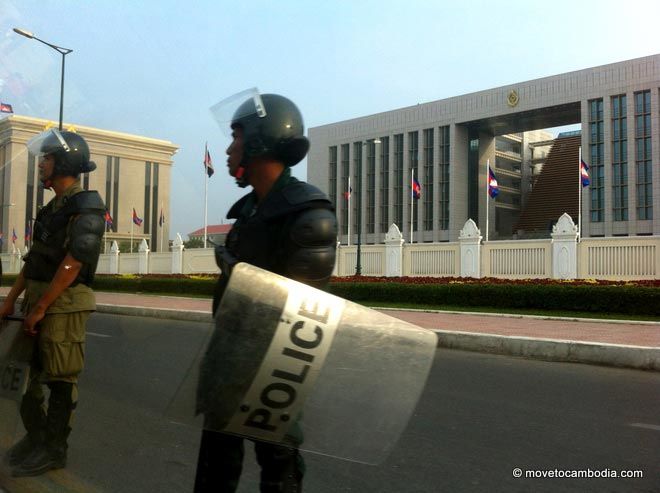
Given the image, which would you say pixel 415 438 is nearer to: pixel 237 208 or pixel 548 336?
pixel 237 208

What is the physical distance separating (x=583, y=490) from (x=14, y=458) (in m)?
2.78

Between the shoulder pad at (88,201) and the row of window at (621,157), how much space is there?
49.5 m

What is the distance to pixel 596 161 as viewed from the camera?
48.5 m

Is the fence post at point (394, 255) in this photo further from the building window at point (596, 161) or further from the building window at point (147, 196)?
the building window at point (596, 161)

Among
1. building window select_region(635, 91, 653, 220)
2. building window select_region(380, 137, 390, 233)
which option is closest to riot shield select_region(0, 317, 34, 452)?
building window select_region(635, 91, 653, 220)

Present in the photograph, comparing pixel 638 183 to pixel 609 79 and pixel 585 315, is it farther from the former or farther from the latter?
pixel 585 315

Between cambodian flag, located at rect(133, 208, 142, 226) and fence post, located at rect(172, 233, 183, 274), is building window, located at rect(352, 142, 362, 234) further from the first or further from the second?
cambodian flag, located at rect(133, 208, 142, 226)

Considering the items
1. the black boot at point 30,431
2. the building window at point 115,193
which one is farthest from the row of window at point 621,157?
the black boot at point 30,431

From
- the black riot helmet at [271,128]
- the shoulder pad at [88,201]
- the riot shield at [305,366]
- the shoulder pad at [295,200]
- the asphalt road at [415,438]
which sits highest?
the black riot helmet at [271,128]

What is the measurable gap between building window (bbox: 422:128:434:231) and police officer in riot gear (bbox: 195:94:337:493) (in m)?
58.4

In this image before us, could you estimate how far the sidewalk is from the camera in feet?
23.5

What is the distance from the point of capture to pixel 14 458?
2.76 m

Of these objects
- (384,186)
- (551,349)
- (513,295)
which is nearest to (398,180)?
(384,186)

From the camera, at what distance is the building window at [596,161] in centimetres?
4741
